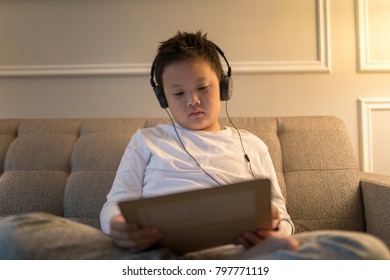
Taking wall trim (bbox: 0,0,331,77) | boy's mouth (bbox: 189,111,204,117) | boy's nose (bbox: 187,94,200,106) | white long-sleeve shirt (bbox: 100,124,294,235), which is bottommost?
white long-sleeve shirt (bbox: 100,124,294,235)

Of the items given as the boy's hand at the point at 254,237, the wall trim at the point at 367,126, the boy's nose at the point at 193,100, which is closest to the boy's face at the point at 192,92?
the boy's nose at the point at 193,100

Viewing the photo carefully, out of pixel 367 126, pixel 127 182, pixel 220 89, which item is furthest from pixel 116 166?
pixel 367 126

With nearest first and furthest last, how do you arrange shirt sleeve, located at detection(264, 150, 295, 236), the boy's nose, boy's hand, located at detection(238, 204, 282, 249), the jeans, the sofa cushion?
the jeans
boy's hand, located at detection(238, 204, 282, 249)
shirt sleeve, located at detection(264, 150, 295, 236)
the boy's nose
the sofa cushion

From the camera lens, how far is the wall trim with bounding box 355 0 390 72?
1.41m

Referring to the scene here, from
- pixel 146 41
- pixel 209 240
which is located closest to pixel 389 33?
pixel 146 41

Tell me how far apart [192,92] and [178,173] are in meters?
0.21

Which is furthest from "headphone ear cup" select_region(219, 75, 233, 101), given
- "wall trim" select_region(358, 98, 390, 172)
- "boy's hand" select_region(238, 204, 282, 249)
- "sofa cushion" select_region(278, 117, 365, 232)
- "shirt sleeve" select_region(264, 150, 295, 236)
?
"wall trim" select_region(358, 98, 390, 172)

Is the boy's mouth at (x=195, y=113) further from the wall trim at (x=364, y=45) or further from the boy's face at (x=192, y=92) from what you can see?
the wall trim at (x=364, y=45)

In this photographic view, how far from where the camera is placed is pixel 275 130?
47.6 inches

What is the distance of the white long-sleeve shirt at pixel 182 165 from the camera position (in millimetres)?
834

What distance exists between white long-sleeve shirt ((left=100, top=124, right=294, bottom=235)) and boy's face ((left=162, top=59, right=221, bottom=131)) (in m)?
0.04

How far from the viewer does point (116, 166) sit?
1.11m

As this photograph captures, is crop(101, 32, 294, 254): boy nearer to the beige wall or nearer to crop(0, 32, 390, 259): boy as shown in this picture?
crop(0, 32, 390, 259): boy

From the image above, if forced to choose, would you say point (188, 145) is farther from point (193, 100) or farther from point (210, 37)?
point (210, 37)
